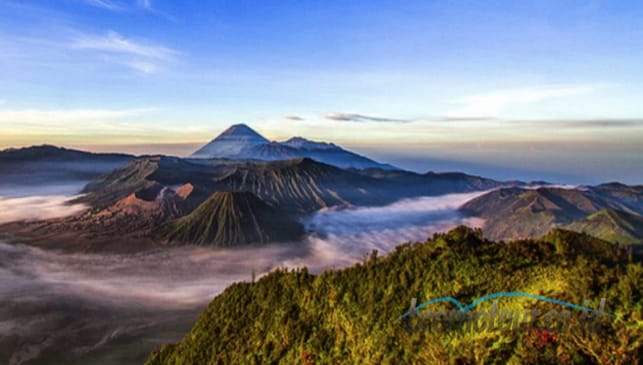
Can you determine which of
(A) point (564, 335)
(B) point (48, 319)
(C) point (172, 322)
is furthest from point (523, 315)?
(B) point (48, 319)

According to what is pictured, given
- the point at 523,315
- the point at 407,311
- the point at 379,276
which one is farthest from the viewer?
the point at 379,276

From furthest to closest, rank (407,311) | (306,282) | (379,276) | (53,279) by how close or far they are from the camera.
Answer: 1. (53,279)
2. (306,282)
3. (379,276)
4. (407,311)

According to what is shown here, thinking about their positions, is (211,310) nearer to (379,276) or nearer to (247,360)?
(247,360)

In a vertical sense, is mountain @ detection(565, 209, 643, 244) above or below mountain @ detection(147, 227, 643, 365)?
below

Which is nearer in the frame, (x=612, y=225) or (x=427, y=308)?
(x=427, y=308)

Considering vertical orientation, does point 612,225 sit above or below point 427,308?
below

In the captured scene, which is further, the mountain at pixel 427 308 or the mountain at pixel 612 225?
the mountain at pixel 612 225

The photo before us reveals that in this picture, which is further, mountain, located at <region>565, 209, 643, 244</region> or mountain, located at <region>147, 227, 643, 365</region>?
mountain, located at <region>565, 209, 643, 244</region>

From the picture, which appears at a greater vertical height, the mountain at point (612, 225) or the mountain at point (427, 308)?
the mountain at point (427, 308)
